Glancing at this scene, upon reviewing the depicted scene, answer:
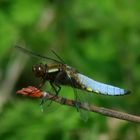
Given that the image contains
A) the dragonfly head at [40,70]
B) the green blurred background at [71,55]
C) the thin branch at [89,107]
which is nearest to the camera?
the thin branch at [89,107]

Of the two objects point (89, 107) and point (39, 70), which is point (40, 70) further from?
point (89, 107)

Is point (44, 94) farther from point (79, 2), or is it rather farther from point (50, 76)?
point (79, 2)

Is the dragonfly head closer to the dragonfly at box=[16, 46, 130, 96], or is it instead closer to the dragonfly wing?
the dragonfly at box=[16, 46, 130, 96]

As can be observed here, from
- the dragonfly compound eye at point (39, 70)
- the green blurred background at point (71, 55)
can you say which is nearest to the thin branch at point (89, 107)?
the dragonfly compound eye at point (39, 70)

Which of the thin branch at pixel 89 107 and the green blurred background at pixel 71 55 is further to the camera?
the green blurred background at pixel 71 55

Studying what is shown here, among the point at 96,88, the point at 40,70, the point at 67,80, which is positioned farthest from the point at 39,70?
the point at 96,88

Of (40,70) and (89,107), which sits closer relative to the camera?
(89,107)

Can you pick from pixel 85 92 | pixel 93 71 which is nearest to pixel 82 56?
pixel 93 71

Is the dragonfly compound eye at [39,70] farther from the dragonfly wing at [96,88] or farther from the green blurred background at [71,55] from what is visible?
the green blurred background at [71,55]

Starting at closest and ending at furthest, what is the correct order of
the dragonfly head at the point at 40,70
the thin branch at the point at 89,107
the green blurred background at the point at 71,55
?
the thin branch at the point at 89,107, the dragonfly head at the point at 40,70, the green blurred background at the point at 71,55
